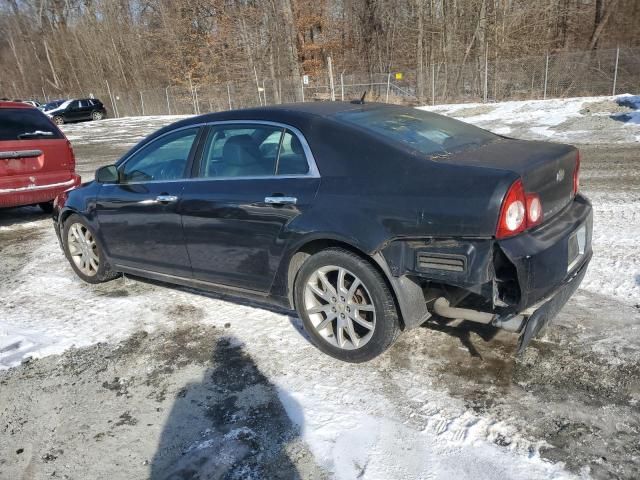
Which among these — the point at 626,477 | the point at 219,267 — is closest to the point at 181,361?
the point at 219,267

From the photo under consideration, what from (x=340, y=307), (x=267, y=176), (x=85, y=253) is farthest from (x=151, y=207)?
(x=340, y=307)

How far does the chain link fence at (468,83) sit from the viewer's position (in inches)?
805

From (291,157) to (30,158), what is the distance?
18.4ft

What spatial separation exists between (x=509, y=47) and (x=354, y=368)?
2543 cm

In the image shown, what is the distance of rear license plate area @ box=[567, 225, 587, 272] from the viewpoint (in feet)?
9.76

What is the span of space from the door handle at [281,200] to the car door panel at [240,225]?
1 centimetres

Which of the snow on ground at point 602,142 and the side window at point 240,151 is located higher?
the side window at point 240,151

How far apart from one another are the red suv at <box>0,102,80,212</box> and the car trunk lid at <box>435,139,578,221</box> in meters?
6.51

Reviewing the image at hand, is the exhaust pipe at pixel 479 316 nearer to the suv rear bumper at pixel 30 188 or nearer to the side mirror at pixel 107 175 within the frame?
the side mirror at pixel 107 175

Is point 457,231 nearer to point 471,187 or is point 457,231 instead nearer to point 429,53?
point 471,187

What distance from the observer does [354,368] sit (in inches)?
129

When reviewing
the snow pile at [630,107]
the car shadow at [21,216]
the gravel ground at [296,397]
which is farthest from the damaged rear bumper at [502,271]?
the snow pile at [630,107]

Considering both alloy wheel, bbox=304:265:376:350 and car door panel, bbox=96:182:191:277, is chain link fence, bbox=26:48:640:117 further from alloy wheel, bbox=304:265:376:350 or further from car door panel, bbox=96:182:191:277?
alloy wheel, bbox=304:265:376:350

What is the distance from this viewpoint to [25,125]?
24.1 ft
